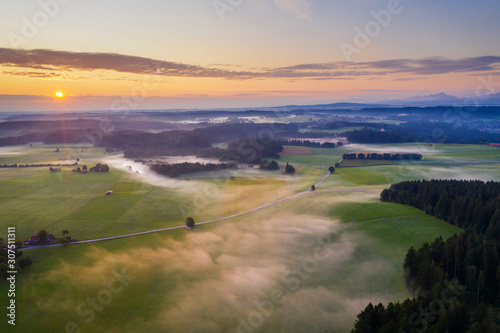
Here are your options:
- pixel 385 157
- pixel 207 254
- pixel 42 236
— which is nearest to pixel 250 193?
pixel 207 254

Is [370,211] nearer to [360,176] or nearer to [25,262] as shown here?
[360,176]

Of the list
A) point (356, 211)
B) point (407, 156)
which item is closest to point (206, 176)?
point (356, 211)

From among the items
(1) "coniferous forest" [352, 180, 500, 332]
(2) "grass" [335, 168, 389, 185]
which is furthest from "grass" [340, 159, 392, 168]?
(1) "coniferous forest" [352, 180, 500, 332]

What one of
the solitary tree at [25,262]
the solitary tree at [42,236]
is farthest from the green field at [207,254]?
the solitary tree at [42,236]

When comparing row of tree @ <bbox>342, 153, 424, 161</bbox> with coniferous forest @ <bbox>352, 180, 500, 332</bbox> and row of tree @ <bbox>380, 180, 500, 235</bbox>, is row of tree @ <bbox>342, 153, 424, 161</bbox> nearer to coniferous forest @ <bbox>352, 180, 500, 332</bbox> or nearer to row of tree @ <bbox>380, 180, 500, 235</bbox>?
row of tree @ <bbox>380, 180, 500, 235</bbox>

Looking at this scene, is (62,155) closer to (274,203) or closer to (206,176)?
(206,176)

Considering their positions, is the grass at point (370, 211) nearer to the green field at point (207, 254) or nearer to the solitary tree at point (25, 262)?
the green field at point (207, 254)
